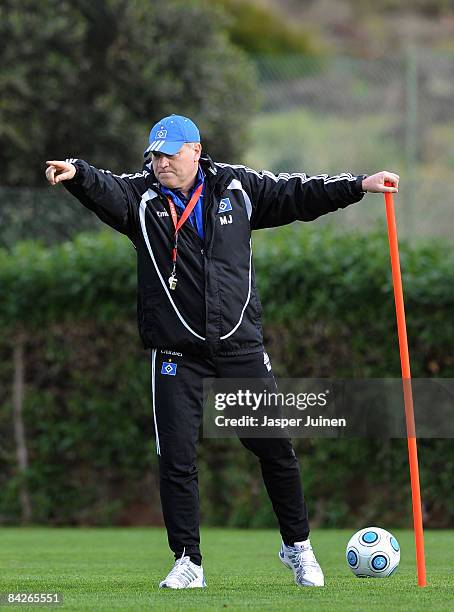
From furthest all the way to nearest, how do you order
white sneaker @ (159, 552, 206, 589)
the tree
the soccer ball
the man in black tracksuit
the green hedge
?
the tree → the green hedge → the soccer ball → the man in black tracksuit → white sneaker @ (159, 552, 206, 589)

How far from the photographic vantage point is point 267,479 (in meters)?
5.97

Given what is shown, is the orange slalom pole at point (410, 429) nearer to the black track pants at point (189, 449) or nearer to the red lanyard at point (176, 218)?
the black track pants at point (189, 449)

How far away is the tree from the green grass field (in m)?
6.46

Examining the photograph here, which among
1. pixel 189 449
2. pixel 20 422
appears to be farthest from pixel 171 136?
pixel 20 422

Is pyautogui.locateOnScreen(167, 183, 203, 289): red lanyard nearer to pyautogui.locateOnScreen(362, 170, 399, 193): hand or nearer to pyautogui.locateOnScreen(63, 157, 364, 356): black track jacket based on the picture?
pyautogui.locateOnScreen(63, 157, 364, 356): black track jacket

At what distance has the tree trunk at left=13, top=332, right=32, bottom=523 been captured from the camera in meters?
11.2

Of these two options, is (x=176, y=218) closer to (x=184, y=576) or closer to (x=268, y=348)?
(x=184, y=576)

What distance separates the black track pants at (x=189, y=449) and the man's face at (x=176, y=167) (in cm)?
79

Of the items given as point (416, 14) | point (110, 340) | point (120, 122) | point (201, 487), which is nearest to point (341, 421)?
point (201, 487)

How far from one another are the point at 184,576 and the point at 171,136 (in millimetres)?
2004

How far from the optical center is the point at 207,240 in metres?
5.81

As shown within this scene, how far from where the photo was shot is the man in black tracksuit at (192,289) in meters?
5.79

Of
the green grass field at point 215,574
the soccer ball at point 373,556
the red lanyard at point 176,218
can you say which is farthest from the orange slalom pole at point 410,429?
the red lanyard at point 176,218

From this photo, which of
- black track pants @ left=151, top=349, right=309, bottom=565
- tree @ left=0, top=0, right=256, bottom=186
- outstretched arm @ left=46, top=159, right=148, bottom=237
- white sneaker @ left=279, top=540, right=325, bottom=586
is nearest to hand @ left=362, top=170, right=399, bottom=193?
black track pants @ left=151, top=349, right=309, bottom=565
